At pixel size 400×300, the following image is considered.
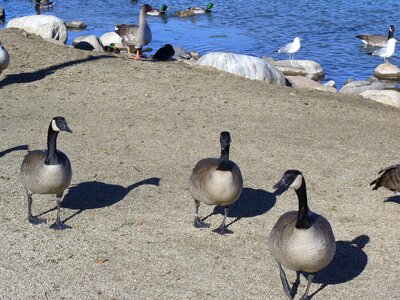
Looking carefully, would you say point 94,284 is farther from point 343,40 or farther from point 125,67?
point 343,40

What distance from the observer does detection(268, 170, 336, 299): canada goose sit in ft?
19.5

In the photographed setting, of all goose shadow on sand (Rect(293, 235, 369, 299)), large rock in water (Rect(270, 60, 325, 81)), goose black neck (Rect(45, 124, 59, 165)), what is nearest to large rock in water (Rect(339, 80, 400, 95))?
large rock in water (Rect(270, 60, 325, 81))

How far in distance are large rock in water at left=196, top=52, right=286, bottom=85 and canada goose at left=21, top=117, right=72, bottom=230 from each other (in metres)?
8.05

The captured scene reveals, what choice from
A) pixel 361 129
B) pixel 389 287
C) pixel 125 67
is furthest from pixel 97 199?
pixel 125 67

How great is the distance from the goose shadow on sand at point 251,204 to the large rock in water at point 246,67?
651cm

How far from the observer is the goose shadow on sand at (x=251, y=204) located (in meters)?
8.30

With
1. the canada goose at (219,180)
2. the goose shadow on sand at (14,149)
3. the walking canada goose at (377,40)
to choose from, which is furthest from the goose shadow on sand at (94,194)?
the walking canada goose at (377,40)

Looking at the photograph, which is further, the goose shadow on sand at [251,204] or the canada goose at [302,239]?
the goose shadow on sand at [251,204]

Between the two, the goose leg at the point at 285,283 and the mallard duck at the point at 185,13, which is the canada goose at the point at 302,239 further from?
the mallard duck at the point at 185,13

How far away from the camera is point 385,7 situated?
32.1 meters

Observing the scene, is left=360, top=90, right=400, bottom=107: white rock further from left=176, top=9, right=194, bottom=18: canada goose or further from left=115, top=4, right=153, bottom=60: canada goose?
left=176, top=9, right=194, bottom=18: canada goose

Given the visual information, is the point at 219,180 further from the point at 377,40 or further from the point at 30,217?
the point at 377,40

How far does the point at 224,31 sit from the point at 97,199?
796 inches

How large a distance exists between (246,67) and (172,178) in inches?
254
